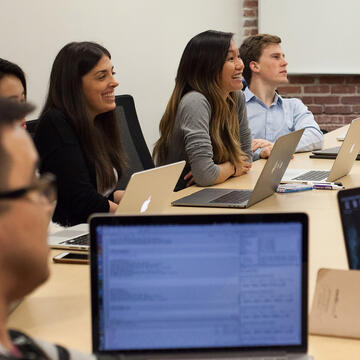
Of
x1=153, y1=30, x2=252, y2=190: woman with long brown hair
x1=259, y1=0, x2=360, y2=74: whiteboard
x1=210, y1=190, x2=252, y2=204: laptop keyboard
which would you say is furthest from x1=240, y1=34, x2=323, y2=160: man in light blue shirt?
x1=259, y1=0, x2=360, y2=74: whiteboard

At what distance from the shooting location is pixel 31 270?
0.77m

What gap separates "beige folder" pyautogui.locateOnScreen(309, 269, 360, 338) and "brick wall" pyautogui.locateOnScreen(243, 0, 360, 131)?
14.7ft

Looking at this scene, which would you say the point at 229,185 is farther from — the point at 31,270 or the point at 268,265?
the point at 31,270

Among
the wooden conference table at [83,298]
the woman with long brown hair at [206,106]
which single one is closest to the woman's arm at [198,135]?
the woman with long brown hair at [206,106]

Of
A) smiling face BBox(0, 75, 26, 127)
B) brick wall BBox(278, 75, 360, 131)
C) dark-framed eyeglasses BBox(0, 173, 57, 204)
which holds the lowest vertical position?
brick wall BBox(278, 75, 360, 131)

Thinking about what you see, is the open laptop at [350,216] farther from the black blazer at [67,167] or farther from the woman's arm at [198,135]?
the woman's arm at [198,135]

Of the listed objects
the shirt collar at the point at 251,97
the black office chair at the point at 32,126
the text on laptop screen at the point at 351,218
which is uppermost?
the text on laptop screen at the point at 351,218

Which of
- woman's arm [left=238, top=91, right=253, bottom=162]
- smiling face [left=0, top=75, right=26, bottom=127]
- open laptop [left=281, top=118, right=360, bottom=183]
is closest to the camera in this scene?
smiling face [left=0, top=75, right=26, bottom=127]

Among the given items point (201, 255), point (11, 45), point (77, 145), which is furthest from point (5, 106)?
point (11, 45)

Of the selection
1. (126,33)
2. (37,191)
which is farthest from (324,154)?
(37,191)

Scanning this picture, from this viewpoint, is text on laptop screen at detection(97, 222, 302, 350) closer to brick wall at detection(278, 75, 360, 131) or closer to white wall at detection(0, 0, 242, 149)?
white wall at detection(0, 0, 242, 149)

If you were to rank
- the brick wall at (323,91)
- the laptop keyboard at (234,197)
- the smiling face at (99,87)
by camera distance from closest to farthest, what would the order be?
the laptop keyboard at (234,197) < the smiling face at (99,87) < the brick wall at (323,91)

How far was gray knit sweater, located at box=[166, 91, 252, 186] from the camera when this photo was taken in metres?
2.83

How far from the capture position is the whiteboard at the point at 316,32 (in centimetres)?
542
